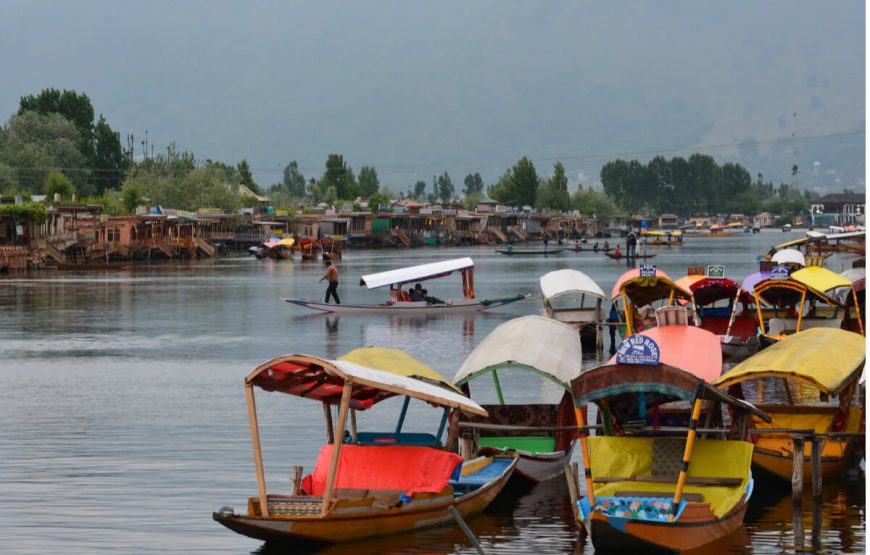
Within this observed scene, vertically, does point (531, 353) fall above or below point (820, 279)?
above

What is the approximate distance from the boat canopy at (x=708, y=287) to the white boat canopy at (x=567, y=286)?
2.49m

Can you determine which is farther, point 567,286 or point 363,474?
point 567,286

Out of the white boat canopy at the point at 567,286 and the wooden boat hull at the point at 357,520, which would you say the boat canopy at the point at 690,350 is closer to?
the wooden boat hull at the point at 357,520

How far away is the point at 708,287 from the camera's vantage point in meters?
38.4

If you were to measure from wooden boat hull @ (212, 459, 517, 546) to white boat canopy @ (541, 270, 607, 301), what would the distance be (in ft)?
70.7

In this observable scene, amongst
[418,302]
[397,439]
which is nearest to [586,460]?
[397,439]

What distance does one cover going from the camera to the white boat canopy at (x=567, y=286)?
3738 centimetres

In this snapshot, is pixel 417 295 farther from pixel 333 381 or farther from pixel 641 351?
pixel 641 351

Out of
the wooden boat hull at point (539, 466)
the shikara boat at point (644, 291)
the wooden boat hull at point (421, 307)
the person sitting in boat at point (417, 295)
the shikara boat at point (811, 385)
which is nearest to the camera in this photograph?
the shikara boat at point (811, 385)

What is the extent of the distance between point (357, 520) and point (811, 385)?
7.16 meters

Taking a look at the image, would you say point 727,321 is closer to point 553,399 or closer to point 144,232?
point 553,399

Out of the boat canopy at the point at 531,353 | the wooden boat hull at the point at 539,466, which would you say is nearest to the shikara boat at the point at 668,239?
the boat canopy at the point at 531,353

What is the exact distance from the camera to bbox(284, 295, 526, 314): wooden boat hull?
48.3 metres

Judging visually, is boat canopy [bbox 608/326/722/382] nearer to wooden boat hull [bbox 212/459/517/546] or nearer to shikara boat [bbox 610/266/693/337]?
wooden boat hull [bbox 212/459/517/546]
